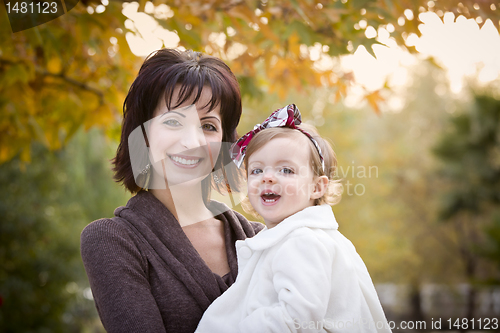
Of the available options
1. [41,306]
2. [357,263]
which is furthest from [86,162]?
[357,263]

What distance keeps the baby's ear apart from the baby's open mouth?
163 millimetres

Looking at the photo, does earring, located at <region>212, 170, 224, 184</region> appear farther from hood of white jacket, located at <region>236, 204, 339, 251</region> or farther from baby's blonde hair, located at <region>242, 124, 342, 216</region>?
hood of white jacket, located at <region>236, 204, 339, 251</region>

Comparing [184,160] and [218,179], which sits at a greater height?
[184,160]

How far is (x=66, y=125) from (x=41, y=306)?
4.78m

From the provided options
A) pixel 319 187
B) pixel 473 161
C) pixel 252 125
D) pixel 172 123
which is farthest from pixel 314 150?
pixel 473 161

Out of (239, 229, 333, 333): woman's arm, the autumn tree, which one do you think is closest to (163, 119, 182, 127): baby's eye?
(239, 229, 333, 333): woman's arm

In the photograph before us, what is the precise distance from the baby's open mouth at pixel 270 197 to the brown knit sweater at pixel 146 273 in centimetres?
33

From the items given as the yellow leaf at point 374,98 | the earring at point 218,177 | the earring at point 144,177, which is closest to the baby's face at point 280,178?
the earring at point 218,177

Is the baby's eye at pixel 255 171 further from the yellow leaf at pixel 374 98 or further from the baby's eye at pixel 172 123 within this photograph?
the yellow leaf at pixel 374 98

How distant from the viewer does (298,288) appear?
4.19 feet

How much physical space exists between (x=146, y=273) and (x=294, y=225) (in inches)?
21.6

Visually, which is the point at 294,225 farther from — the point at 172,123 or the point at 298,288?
the point at 172,123

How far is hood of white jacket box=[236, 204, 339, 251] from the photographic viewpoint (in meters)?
1.43

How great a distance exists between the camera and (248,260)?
153 cm
